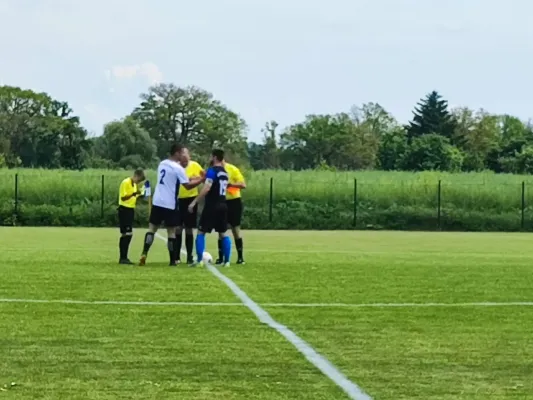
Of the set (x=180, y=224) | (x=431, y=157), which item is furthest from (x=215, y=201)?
(x=431, y=157)

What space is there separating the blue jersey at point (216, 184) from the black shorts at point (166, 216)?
0.50m

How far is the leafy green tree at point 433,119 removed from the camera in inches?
4628

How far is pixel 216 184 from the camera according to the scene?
15242mm

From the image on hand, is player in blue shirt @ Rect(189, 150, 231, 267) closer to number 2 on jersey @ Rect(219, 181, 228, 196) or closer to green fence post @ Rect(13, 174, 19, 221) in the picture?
number 2 on jersey @ Rect(219, 181, 228, 196)

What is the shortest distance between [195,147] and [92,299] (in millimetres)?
98034

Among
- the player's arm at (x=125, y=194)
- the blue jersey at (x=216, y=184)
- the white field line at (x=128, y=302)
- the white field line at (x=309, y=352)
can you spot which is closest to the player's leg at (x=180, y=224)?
the blue jersey at (x=216, y=184)

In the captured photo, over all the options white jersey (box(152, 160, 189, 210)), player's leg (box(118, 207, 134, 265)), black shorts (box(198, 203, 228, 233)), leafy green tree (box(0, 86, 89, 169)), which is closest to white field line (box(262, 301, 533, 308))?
black shorts (box(198, 203, 228, 233))

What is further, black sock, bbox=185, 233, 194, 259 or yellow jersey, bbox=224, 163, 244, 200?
black sock, bbox=185, 233, 194, 259

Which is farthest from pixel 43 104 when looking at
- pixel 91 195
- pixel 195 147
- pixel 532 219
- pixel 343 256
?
pixel 343 256

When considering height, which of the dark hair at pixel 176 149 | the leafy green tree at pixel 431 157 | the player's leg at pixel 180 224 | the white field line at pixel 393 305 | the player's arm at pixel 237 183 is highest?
the leafy green tree at pixel 431 157

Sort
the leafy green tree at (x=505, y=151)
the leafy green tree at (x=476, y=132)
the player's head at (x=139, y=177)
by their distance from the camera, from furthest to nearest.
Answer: the leafy green tree at (x=476, y=132)
the leafy green tree at (x=505, y=151)
the player's head at (x=139, y=177)

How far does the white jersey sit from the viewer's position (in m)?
15.1

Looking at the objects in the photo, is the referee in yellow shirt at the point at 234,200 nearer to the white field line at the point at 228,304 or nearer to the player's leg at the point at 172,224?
the player's leg at the point at 172,224

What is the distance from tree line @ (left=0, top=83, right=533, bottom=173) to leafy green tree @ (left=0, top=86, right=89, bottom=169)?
10cm
